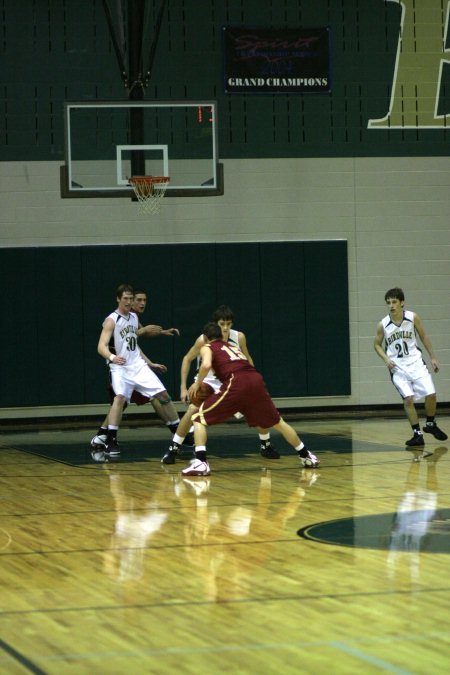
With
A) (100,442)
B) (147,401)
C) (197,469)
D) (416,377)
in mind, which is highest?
(416,377)

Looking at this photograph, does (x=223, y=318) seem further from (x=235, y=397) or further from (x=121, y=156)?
(x=121, y=156)

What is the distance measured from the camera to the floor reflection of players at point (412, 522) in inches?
272

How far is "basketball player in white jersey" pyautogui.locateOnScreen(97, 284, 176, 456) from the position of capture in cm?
1318

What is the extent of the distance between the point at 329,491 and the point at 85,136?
7522 mm

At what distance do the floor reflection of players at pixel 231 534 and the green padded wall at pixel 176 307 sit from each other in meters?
7.21

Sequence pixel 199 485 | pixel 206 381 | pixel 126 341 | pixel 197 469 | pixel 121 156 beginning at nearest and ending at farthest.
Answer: pixel 199 485
pixel 197 469
pixel 206 381
pixel 126 341
pixel 121 156

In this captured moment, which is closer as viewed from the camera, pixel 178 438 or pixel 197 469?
pixel 197 469

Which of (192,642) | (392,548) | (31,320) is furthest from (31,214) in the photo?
(192,642)

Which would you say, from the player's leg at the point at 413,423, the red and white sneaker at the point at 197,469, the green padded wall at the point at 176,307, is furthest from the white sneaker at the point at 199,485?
the green padded wall at the point at 176,307

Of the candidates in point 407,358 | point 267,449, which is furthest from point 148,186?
point 267,449

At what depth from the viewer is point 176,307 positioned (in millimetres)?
18078

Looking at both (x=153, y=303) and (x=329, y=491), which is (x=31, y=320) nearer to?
(x=153, y=303)

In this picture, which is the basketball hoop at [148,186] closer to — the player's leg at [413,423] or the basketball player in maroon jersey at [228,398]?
the player's leg at [413,423]

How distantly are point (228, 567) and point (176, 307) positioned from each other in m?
11.3
